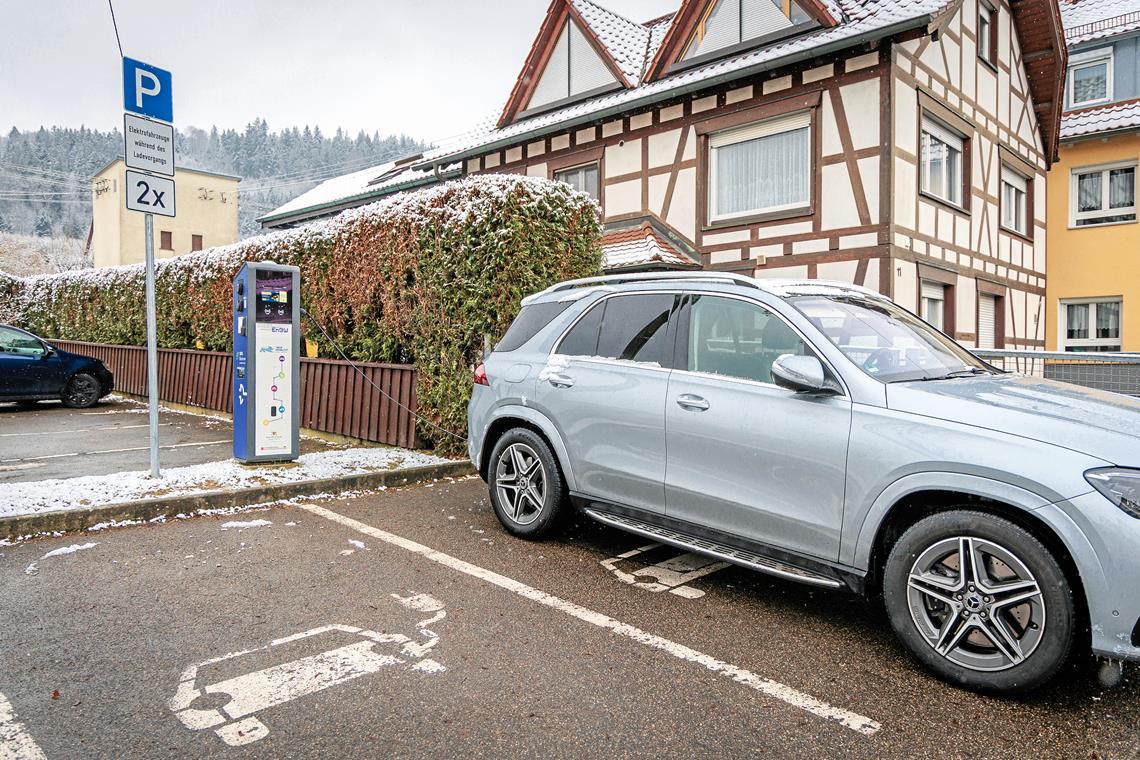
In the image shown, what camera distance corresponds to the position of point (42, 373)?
42.8 feet

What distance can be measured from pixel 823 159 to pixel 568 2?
7210 mm

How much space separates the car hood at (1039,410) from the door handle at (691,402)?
0.97 metres

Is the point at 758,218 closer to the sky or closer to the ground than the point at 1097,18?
closer to the ground

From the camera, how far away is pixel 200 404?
13094mm

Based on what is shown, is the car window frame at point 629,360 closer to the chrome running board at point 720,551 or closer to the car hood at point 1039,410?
the chrome running board at point 720,551

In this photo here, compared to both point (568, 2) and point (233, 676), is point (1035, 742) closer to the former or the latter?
point (233, 676)

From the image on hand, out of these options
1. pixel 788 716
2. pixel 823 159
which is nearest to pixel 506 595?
pixel 788 716

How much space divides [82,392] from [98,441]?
5.23 meters

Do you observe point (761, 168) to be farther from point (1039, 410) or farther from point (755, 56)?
point (1039, 410)

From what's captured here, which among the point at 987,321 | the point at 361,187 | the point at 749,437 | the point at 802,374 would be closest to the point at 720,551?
the point at 749,437

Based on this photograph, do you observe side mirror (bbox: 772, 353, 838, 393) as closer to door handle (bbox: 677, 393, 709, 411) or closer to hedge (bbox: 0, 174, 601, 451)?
door handle (bbox: 677, 393, 709, 411)

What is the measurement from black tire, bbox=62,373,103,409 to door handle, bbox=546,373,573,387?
12.4 m

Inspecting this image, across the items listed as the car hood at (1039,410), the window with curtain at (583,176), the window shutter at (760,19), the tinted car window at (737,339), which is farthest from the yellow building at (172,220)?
the car hood at (1039,410)

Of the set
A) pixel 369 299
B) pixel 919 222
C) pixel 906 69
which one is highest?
pixel 906 69
